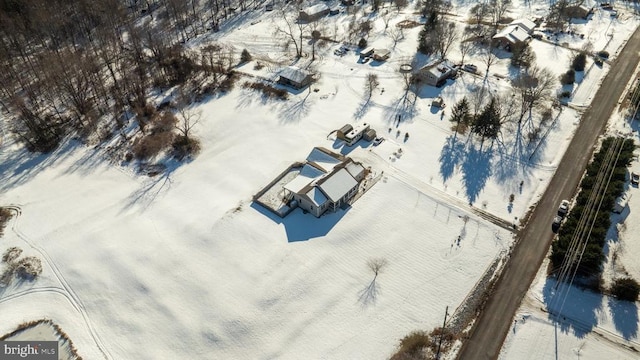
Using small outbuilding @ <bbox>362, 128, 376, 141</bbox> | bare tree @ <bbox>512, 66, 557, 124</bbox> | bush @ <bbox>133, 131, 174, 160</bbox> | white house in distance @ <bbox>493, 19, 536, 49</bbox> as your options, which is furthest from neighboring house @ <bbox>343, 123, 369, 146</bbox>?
white house in distance @ <bbox>493, 19, 536, 49</bbox>

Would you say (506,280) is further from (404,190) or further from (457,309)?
(404,190)

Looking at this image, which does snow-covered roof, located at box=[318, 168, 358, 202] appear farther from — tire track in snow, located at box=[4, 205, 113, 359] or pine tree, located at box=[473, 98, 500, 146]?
tire track in snow, located at box=[4, 205, 113, 359]

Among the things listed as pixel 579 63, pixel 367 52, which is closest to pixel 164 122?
pixel 367 52

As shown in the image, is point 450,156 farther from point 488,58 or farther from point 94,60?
point 94,60

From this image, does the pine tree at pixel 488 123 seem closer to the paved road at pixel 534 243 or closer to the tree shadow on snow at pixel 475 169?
the tree shadow on snow at pixel 475 169

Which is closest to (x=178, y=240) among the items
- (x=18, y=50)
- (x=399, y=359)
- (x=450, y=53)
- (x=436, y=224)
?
(x=399, y=359)

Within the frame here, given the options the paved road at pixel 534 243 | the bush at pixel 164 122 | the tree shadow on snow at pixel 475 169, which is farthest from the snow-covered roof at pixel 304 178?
the bush at pixel 164 122

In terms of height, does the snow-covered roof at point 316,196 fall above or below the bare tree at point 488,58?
below
